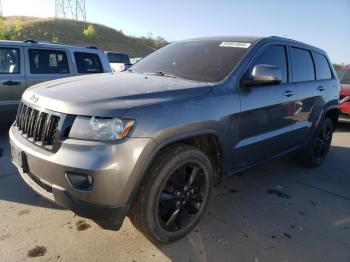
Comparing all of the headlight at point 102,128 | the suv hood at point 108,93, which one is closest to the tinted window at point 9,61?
the suv hood at point 108,93

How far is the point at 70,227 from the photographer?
3082 mm

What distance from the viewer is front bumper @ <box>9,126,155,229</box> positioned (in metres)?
2.32

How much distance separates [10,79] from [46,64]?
0.75 m

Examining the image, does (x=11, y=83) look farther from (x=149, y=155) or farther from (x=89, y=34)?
(x=89, y=34)

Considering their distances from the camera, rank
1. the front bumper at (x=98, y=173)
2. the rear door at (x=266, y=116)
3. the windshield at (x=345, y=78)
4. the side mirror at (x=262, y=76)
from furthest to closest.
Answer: the windshield at (x=345, y=78)
the rear door at (x=266, y=116)
the side mirror at (x=262, y=76)
the front bumper at (x=98, y=173)

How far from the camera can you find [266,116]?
142 inches

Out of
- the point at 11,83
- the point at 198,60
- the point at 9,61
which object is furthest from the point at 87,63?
the point at 198,60

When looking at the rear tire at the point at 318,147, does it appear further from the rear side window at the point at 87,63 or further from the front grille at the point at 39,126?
the rear side window at the point at 87,63

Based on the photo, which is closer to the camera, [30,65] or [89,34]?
[30,65]

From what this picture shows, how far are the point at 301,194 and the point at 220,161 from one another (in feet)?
5.18

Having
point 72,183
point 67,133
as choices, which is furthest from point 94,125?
point 72,183

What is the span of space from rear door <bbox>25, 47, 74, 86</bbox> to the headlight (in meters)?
4.24

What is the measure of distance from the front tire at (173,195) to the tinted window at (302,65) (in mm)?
2040

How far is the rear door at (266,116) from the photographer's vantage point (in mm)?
3350
